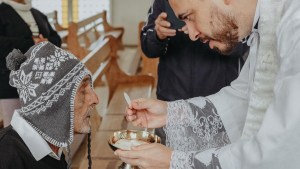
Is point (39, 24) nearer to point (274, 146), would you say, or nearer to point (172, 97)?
point (172, 97)

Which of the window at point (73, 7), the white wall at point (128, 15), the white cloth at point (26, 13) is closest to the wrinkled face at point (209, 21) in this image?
the white cloth at point (26, 13)

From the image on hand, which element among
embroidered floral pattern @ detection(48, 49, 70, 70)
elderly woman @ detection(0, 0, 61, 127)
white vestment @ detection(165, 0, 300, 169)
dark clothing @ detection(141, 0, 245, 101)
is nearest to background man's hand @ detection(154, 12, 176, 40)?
dark clothing @ detection(141, 0, 245, 101)

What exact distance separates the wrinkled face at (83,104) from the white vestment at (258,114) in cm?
40

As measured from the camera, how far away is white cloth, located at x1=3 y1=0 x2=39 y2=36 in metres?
3.74

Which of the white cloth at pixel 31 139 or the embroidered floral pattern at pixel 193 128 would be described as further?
the embroidered floral pattern at pixel 193 128

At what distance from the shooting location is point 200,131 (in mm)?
1931

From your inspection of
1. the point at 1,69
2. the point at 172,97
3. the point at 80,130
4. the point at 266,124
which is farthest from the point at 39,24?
the point at 266,124

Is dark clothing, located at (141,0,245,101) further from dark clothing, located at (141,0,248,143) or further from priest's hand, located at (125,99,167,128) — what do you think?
priest's hand, located at (125,99,167,128)

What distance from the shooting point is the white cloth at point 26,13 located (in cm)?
374

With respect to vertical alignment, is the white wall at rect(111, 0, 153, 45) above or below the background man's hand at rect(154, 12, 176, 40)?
below

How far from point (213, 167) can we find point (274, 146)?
0.23 metres

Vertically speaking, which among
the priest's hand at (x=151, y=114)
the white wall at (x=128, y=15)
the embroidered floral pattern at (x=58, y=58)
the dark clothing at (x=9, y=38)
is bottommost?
the white wall at (x=128, y=15)

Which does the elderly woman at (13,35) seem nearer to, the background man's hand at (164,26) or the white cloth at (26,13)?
the white cloth at (26,13)

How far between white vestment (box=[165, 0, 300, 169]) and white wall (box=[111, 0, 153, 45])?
9.56 m
